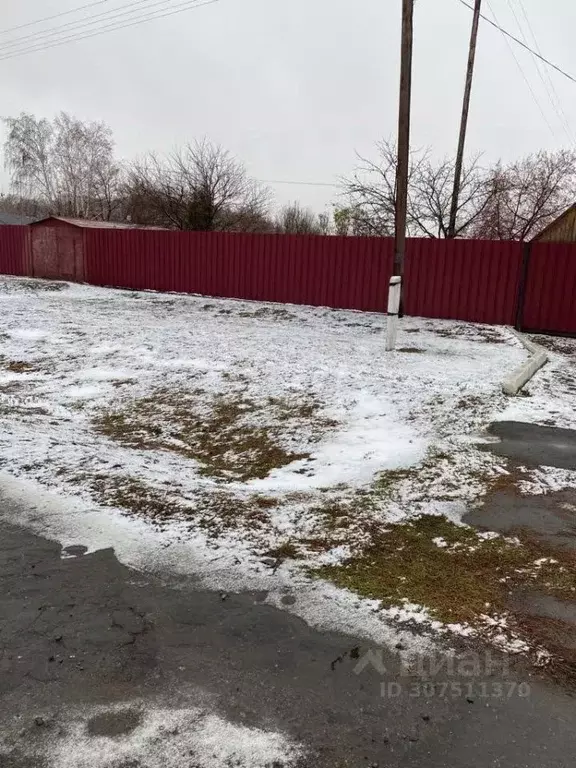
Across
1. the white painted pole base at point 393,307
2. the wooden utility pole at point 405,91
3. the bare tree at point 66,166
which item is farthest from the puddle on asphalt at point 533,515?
the bare tree at point 66,166

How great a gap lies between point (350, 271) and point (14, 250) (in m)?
15.7

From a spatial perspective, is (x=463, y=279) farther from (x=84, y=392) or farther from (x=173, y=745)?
(x=173, y=745)

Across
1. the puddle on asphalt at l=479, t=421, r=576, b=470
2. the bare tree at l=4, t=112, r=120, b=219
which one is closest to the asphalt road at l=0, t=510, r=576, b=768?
the puddle on asphalt at l=479, t=421, r=576, b=470

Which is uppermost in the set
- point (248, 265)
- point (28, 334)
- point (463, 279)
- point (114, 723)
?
point (248, 265)

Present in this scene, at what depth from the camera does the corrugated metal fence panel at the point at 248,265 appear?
14.4m

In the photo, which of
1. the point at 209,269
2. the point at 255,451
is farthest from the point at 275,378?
the point at 209,269

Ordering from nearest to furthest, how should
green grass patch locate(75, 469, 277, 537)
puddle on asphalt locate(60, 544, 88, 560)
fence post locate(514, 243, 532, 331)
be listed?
puddle on asphalt locate(60, 544, 88, 560), green grass patch locate(75, 469, 277, 537), fence post locate(514, 243, 532, 331)

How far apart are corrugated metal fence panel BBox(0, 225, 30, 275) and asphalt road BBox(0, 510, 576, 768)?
22.6m

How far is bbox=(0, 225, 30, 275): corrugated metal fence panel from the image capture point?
22.3 meters

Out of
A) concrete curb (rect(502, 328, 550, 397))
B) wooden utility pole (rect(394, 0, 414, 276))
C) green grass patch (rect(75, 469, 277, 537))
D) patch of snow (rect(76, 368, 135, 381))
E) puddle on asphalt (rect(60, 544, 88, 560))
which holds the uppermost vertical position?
wooden utility pole (rect(394, 0, 414, 276))

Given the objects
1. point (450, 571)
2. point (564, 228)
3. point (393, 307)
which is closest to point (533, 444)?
point (450, 571)

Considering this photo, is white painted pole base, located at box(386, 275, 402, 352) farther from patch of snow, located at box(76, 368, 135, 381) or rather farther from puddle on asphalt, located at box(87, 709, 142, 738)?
puddle on asphalt, located at box(87, 709, 142, 738)

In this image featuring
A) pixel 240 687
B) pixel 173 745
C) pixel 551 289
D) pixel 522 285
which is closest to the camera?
pixel 173 745

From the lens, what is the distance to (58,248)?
823 inches
